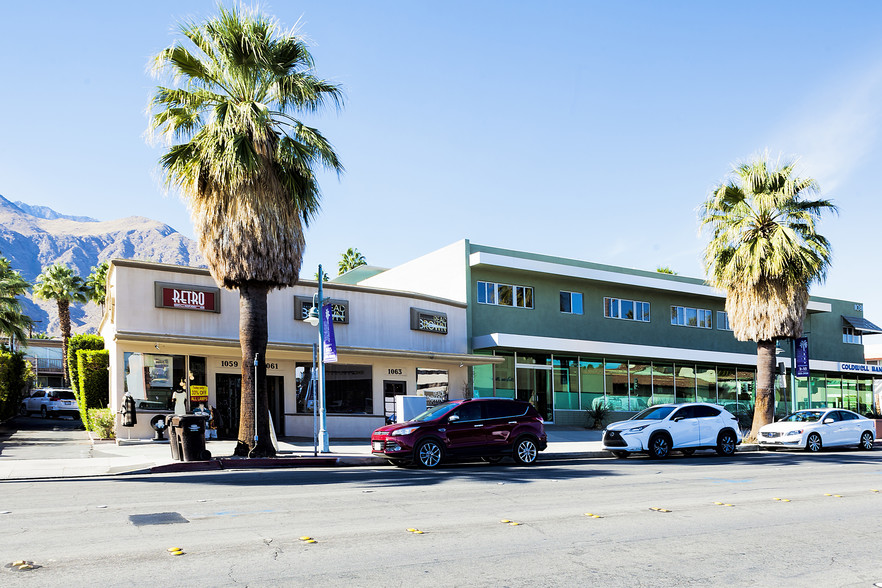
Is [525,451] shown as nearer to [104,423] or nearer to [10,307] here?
[104,423]

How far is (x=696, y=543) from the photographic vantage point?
27.3ft

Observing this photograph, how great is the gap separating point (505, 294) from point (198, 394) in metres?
13.7

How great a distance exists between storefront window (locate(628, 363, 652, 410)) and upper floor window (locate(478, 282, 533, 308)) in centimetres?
640

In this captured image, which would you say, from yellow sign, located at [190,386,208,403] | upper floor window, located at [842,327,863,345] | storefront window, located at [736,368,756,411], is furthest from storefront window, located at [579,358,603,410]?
upper floor window, located at [842,327,863,345]

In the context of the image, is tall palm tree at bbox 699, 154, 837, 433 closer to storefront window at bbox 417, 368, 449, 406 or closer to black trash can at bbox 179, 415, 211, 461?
storefront window at bbox 417, 368, 449, 406

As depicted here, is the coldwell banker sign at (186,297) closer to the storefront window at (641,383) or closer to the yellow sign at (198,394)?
the yellow sign at (198,394)

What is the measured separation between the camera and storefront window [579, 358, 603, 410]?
33.9m

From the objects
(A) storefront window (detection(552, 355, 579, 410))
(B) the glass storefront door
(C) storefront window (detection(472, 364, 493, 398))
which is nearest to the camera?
(C) storefront window (detection(472, 364, 493, 398))

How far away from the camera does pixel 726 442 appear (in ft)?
71.9

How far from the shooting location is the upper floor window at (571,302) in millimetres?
34500

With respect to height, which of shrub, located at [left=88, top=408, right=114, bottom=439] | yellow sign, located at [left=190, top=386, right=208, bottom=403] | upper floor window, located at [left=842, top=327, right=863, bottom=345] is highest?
upper floor window, located at [left=842, top=327, right=863, bottom=345]

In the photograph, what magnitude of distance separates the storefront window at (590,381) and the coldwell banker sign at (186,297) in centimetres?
Result: 1674

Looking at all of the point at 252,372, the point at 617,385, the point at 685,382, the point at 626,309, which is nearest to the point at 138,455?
the point at 252,372

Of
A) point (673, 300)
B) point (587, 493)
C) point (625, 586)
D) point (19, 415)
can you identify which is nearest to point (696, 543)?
point (625, 586)
